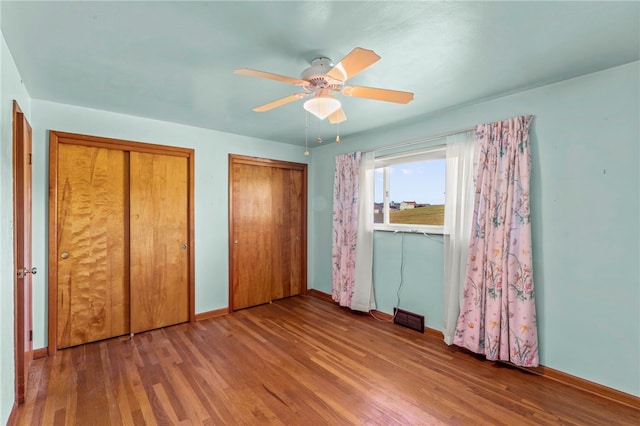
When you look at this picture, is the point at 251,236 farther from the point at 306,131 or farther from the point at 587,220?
the point at 587,220

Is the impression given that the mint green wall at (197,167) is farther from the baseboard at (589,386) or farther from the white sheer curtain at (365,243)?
the baseboard at (589,386)

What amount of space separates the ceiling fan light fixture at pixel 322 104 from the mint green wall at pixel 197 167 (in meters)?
2.20

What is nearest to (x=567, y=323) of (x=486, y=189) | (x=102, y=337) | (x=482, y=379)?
(x=482, y=379)

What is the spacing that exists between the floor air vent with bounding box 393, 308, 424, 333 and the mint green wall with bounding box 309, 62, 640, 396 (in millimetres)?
1103

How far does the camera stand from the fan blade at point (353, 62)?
1409 millimetres

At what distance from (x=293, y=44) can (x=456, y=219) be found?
7.27 feet

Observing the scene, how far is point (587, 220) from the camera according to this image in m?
2.19

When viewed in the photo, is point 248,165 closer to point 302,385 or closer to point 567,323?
point 302,385

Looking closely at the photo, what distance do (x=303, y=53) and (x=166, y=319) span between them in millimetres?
3233

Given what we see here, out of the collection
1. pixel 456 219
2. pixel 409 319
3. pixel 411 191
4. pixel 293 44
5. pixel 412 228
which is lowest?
pixel 409 319

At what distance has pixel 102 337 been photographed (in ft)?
9.85

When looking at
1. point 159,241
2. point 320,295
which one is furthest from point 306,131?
point 320,295

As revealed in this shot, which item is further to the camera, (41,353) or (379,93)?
(41,353)

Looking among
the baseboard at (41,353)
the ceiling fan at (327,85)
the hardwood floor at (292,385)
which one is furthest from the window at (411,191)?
the baseboard at (41,353)
